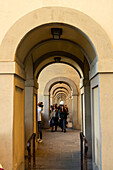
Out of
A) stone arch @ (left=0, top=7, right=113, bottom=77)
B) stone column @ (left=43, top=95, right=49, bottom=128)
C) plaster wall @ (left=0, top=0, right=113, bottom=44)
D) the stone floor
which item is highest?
plaster wall @ (left=0, top=0, right=113, bottom=44)

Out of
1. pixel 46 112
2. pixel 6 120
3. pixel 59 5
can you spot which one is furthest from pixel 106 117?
pixel 46 112

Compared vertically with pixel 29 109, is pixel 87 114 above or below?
below

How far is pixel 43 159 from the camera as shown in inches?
241

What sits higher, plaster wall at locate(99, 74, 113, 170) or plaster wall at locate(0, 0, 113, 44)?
plaster wall at locate(0, 0, 113, 44)

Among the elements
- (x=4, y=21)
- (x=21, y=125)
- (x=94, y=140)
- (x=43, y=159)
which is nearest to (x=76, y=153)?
(x=43, y=159)

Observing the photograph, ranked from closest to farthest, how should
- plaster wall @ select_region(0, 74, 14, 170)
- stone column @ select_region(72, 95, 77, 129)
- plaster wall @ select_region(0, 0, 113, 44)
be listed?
plaster wall @ select_region(0, 74, 14, 170)
plaster wall @ select_region(0, 0, 113, 44)
stone column @ select_region(72, 95, 77, 129)

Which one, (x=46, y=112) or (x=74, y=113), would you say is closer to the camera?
(x=74, y=113)

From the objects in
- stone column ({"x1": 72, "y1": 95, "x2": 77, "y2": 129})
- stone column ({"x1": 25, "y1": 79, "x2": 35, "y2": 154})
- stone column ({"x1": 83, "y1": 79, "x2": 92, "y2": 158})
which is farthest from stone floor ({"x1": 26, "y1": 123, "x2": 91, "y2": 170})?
stone column ({"x1": 72, "y1": 95, "x2": 77, "y2": 129})

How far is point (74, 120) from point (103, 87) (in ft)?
32.8

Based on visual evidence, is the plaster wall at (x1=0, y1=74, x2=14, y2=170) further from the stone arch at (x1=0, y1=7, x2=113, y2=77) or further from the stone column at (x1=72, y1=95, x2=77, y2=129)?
the stone column at (x1=72, y1=95, x2=77, y2=129)

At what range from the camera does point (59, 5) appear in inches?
150

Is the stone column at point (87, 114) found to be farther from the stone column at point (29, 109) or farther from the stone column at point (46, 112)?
the stone column at point (46, 112)

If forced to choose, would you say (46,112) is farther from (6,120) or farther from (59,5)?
(59,5)

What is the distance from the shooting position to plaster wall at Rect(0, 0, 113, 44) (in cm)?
376
